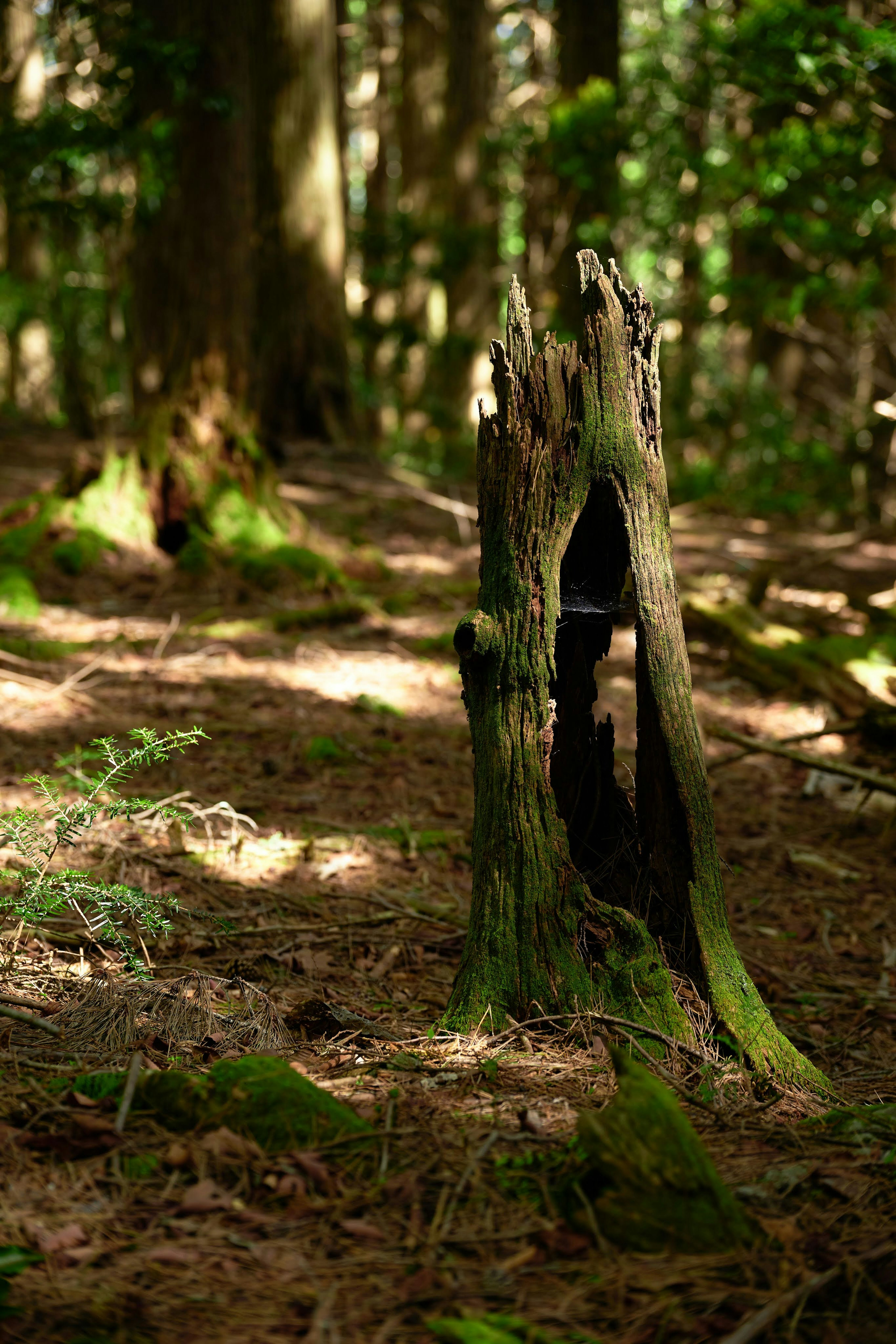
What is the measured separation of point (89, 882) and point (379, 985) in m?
1.02

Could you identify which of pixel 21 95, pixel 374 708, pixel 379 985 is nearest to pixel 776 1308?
pixel 379 985

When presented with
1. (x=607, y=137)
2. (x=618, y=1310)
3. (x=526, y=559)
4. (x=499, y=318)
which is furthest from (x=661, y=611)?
(x=499, y=318)

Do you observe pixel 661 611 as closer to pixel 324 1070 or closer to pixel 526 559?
pixel 526 559

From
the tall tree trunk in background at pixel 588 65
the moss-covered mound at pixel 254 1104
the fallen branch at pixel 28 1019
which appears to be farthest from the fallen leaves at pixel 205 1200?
the tall tree trunk in background at pixel 588 65

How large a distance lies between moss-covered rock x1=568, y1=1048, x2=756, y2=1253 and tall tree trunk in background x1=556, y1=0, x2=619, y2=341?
465 inches

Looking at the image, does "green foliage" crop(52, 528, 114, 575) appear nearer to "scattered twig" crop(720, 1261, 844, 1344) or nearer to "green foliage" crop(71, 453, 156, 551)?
"green foliage" crop(71, 453, 156, 551)

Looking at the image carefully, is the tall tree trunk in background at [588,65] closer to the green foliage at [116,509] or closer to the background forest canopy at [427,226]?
the background forest canopy at [427,226]

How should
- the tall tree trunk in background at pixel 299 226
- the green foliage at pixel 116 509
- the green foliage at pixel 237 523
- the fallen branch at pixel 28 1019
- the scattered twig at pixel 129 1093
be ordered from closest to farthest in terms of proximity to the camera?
the scattered twig at pixel 129 1093
the fallen branch at pixel 28 1019
the green foliage at pixel 116 509
the green foliage at pixel 237 523
the tall tree trunk in background at pixel 299 226

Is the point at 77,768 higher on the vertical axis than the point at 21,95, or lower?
lower

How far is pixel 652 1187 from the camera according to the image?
1.87 m

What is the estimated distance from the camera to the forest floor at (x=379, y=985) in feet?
5.61

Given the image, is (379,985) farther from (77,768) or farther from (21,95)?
(21,95)

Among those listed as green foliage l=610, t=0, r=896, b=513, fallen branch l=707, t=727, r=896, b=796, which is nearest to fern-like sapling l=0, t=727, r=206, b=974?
fallen branch l=707, t=727, r=896, b=796

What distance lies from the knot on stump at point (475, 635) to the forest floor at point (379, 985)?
37.6 inches
